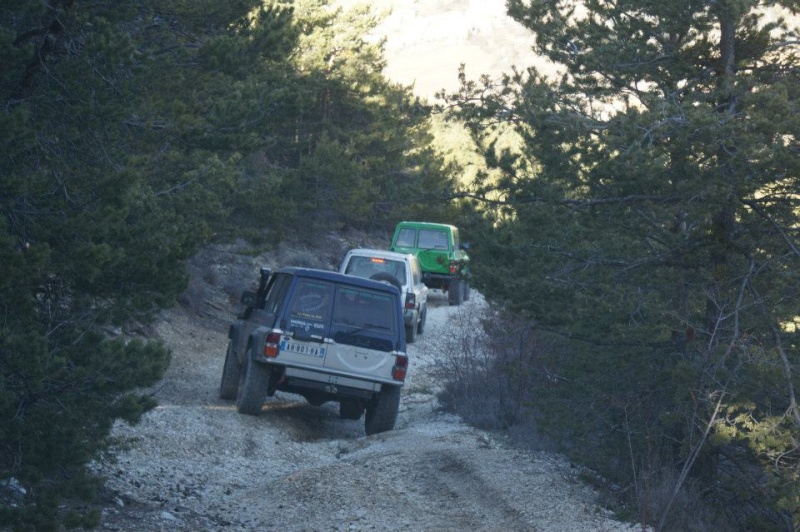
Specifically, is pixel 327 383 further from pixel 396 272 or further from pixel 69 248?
pixel 396 272

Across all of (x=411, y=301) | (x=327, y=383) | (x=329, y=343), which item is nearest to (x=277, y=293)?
(x=329, y=343)

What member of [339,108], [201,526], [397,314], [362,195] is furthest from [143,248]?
[339,108]

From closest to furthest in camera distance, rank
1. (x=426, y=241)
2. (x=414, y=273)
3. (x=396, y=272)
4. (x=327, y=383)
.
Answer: (x=327, y=383)
(x=396, y=272)
(x=414, y=273)
(x=426, y=241)

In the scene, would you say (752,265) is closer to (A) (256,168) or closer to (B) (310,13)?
(A) (256,168)

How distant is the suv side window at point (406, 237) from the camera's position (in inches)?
1083

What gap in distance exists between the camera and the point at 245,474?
10320 mm

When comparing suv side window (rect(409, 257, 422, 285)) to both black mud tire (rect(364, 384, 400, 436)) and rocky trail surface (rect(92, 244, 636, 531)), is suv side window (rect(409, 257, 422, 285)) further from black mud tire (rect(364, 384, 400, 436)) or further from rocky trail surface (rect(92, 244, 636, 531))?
black mud tire (rect(364, 384, 400, 436))

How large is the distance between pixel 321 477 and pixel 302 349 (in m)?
2.57

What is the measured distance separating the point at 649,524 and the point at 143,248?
479cm

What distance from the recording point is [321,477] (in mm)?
9602

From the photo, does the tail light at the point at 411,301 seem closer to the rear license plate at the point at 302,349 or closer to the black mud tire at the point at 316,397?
the black mud tire at the point at 316,397

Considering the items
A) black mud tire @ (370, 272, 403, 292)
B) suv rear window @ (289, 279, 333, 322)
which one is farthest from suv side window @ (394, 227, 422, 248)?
suv rear window @ (289, 279, 333, 322)

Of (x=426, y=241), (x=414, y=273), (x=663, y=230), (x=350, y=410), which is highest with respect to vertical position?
(x=663, y=230)

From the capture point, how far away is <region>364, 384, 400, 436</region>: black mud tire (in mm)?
12523
